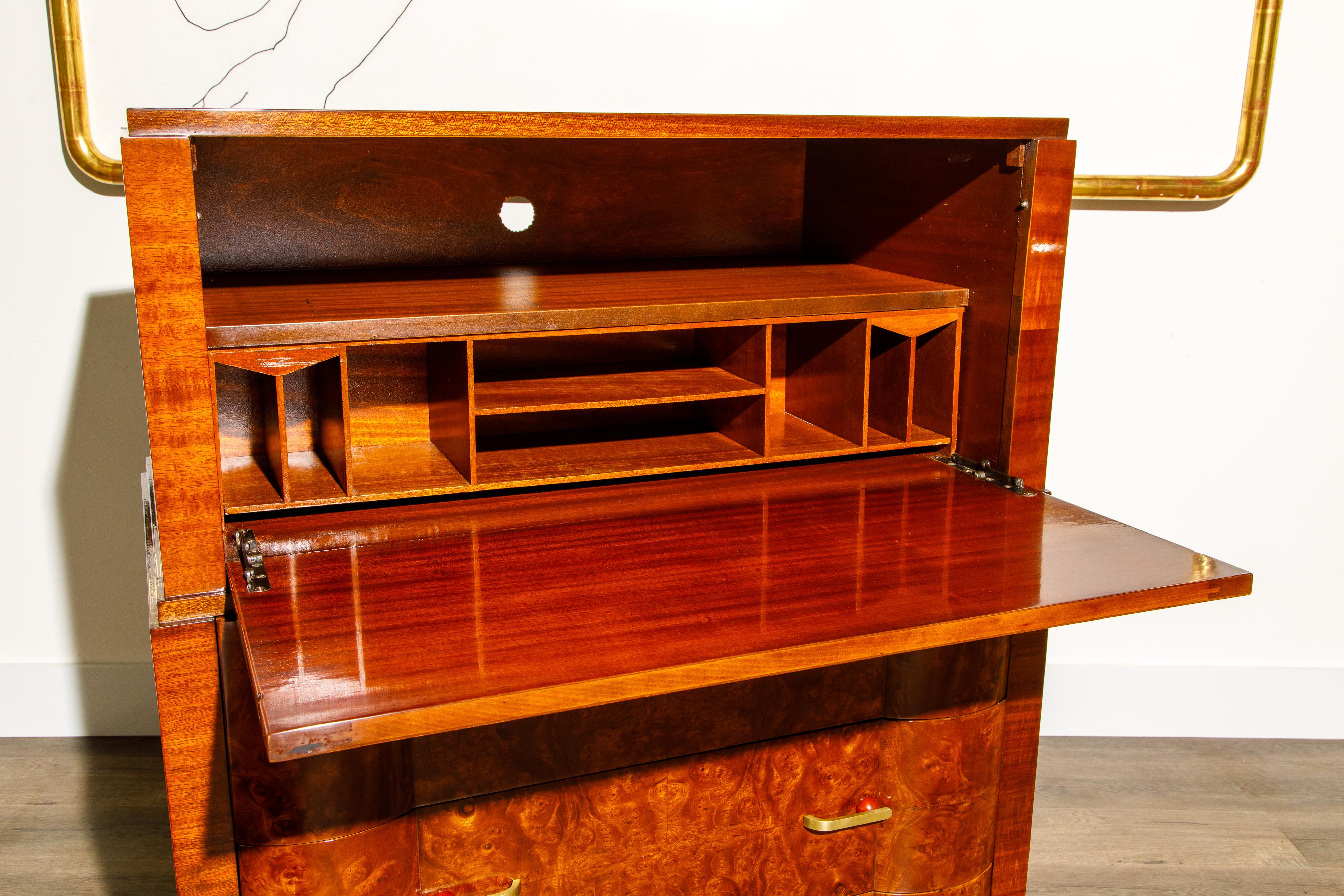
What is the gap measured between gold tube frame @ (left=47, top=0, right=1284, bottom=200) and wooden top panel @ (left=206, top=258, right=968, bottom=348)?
0.74 metres

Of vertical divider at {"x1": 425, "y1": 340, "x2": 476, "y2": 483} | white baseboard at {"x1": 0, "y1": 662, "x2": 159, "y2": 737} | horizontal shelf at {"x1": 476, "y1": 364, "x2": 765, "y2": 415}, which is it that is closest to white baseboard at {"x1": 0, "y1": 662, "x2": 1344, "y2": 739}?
horizontal shelf at {"x1": 476, "y1": 364, "x2": 765, "y2": 415}

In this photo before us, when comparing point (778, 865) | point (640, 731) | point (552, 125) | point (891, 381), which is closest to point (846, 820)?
point (778, 865)

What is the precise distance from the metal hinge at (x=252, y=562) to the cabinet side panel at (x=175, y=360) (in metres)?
0.03

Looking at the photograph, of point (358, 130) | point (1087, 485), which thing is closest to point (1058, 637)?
point (1087, 485)

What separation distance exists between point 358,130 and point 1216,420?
2071 mm

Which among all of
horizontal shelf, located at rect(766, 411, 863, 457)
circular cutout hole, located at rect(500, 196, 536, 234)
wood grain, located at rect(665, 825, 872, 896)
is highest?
circular cutout hole, located at rect(500, 196, 536, 234)

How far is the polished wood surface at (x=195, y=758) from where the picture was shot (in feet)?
4.14

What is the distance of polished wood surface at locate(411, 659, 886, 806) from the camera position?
4.41ft

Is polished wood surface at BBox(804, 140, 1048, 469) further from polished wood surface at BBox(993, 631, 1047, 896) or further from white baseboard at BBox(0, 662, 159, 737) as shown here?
white baseboard at BBox(0, 662, 159, 737)

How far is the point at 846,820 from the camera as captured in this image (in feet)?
5.12

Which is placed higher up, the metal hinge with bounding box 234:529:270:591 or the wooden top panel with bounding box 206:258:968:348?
the wooden top panel with bounding box 206:258:968:348

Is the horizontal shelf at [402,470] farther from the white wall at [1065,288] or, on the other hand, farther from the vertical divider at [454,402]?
the white wall at [1065,288]

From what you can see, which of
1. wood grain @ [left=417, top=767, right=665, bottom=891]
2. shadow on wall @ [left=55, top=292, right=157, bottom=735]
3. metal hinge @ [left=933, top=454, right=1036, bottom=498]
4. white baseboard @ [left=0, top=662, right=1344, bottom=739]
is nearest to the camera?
wood grain @ [left=417, top=767, right=665, bottom=891]

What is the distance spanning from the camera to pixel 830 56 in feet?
7.45
